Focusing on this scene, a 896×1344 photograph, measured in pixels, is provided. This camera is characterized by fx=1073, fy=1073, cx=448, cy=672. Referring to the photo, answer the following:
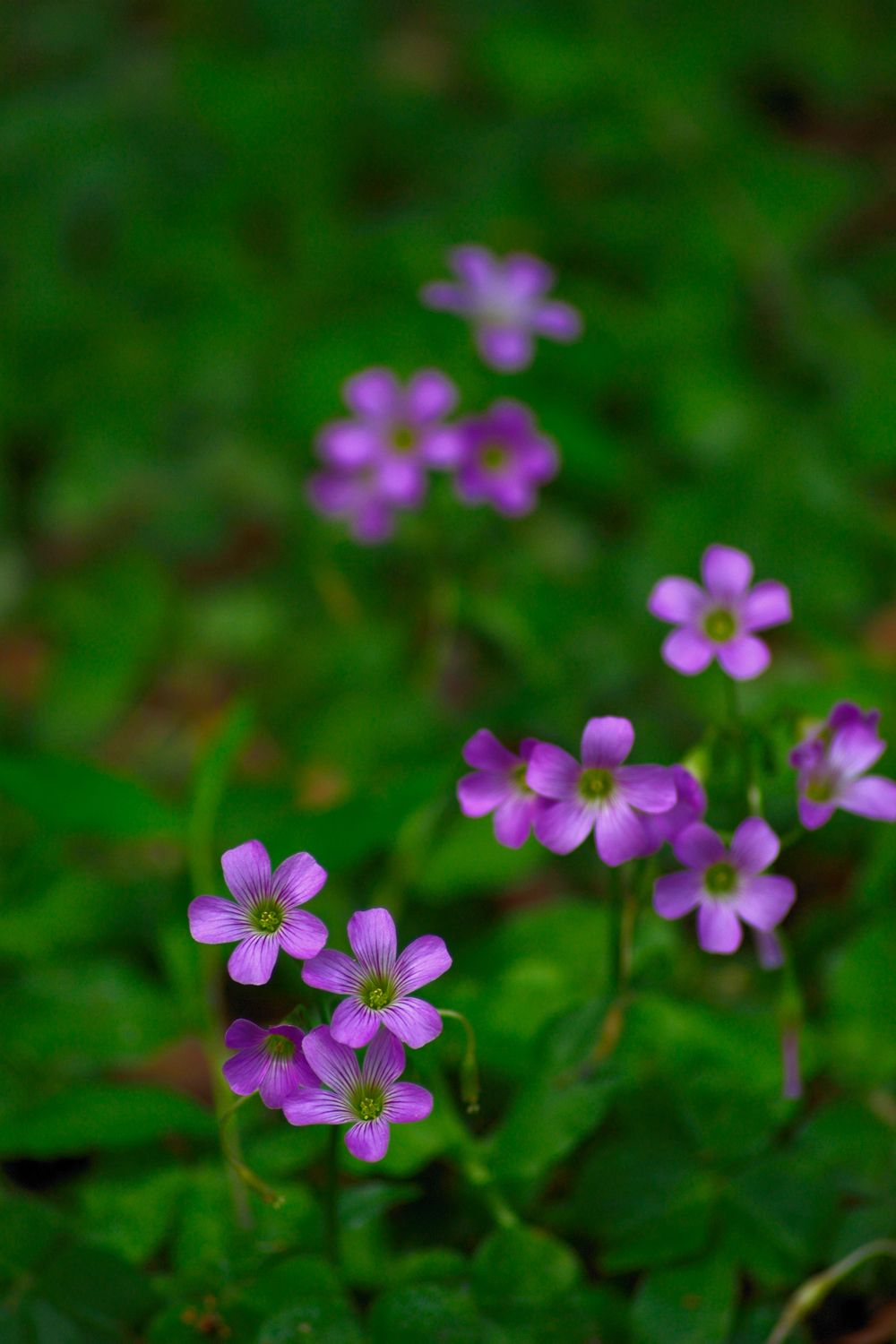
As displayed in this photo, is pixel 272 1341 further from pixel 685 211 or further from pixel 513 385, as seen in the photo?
pixel 685 211

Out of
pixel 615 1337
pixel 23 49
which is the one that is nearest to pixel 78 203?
pixel 23 49

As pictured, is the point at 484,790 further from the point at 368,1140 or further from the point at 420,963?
the point at 368,1140

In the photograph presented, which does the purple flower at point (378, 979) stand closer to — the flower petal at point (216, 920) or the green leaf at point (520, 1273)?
the flower petal at point (216, 920)

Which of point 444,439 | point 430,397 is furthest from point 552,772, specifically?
point 430,397

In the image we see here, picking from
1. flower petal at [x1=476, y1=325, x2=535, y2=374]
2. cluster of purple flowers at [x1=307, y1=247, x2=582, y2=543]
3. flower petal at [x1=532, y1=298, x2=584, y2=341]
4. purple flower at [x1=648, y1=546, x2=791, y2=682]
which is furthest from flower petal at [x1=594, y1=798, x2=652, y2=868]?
flower petal at [x1=532, y1=298, x2=584, y2=341]

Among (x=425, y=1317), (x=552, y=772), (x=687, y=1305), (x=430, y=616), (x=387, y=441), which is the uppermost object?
(x=552, y=772)
